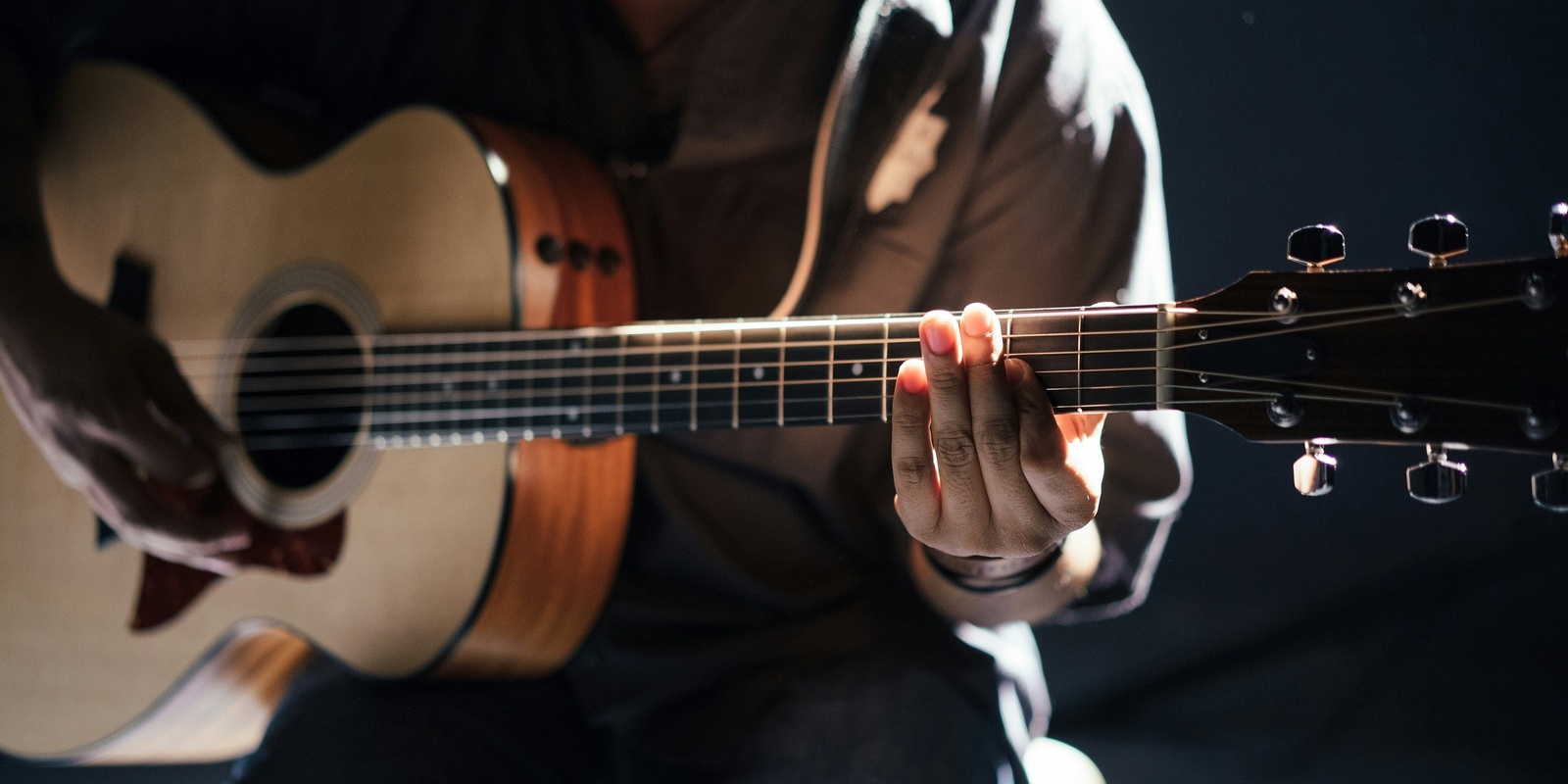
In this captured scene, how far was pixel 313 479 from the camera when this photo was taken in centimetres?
95

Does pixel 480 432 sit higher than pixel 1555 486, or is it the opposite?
pixel 1555 486

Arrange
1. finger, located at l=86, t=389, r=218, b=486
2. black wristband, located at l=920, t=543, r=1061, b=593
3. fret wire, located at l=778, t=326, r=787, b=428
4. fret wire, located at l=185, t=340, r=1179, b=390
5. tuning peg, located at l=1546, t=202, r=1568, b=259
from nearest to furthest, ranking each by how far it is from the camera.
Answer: tuning peg, located at l=1546, t=202, r=1568, b=259 < fret wire, located at l=185, t=340, r=1179, b=390 < fret wire, located at l=778, t=326, r=787, b=428 < black wristband, located at l=920, t=543, r=1061, b=593 < finger, located at l=86, t=389, r=218, b=486

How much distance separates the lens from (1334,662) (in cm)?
99

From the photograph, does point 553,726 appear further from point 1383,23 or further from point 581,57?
point 1383,23

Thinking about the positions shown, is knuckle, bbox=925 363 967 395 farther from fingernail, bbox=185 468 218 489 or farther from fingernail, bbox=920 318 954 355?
fingernail, bbox=185 468 218 489

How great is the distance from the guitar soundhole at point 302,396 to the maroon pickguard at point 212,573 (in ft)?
0.16

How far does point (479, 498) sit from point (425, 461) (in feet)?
0.21

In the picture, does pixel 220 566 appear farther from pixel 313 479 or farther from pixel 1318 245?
pixel 1318 245

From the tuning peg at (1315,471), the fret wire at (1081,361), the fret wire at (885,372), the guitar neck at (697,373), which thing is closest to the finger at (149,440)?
the guitar neck at (697,373)

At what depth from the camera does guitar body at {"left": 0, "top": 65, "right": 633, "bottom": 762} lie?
85cm

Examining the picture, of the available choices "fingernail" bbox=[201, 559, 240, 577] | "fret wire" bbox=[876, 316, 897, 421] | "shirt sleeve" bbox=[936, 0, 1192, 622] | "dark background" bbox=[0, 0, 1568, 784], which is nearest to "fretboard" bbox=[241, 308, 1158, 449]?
"fret wire" bbox=[876, 316, 897, 421]

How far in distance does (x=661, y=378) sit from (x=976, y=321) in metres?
0.27

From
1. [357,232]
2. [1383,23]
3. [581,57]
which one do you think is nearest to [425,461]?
[357,232]

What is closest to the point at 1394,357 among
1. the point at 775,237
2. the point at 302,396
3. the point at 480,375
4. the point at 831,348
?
the point at 831,348
